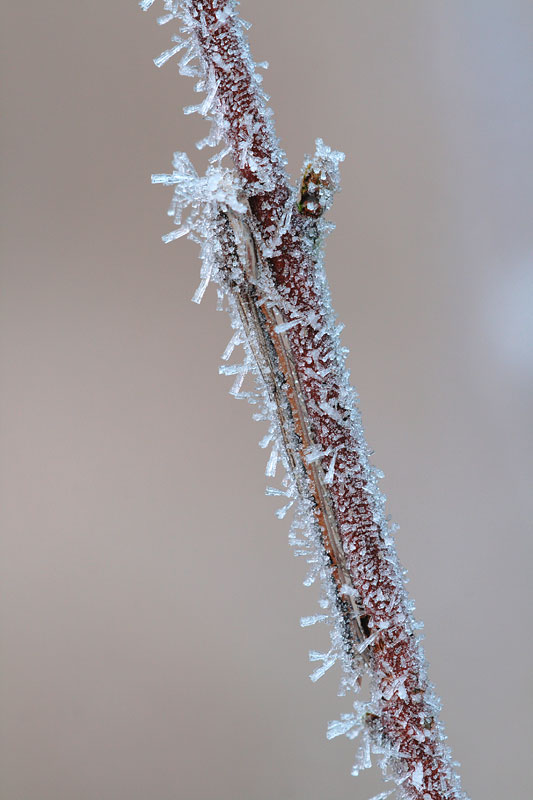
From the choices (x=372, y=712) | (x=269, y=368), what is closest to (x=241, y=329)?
(x=269, y=368)

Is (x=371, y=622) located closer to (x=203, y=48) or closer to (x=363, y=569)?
(x=363, y=569)

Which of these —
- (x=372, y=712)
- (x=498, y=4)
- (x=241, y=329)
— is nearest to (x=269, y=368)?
(x=241, y=329)

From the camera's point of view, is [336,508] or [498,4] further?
[498,4]

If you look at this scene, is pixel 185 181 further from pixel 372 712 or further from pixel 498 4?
pixel 498 4

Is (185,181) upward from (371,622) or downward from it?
upward

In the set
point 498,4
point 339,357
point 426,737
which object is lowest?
point 426,737

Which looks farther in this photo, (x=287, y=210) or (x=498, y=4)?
(x=498, y=4)
